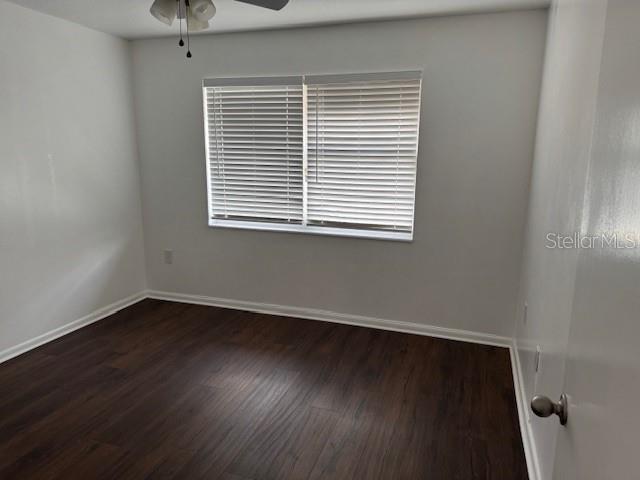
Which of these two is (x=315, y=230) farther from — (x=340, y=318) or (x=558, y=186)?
(x=558, y=186)

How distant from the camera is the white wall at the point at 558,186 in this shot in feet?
4.75

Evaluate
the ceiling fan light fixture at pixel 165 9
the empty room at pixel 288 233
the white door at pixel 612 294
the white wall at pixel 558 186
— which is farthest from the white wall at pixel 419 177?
the white door at pixel 612 294

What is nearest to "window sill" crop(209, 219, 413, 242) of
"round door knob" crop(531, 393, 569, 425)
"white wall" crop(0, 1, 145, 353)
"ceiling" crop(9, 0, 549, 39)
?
"white wall" crop(0, 1, 145, 353)

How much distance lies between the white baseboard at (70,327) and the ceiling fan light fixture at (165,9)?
240cm

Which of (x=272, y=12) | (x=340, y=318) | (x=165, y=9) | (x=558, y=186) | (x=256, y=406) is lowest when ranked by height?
(x=256, y=406)

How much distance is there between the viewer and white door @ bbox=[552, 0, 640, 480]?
587mm

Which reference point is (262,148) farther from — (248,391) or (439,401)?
(439,401)

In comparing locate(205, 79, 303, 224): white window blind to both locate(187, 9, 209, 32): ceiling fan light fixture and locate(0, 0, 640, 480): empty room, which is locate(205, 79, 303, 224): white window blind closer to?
locate(0, 0, 640, 480): empty room

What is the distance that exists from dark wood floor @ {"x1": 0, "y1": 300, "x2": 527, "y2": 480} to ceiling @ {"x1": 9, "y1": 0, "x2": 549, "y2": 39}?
2.30 metres

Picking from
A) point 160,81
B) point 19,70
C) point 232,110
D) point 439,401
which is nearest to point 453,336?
point 439,401

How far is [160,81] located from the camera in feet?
12.1

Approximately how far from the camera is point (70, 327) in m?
3.38

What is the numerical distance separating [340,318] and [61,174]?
2.41 meters

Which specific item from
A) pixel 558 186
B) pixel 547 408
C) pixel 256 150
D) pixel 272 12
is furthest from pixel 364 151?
pixel 547 408
